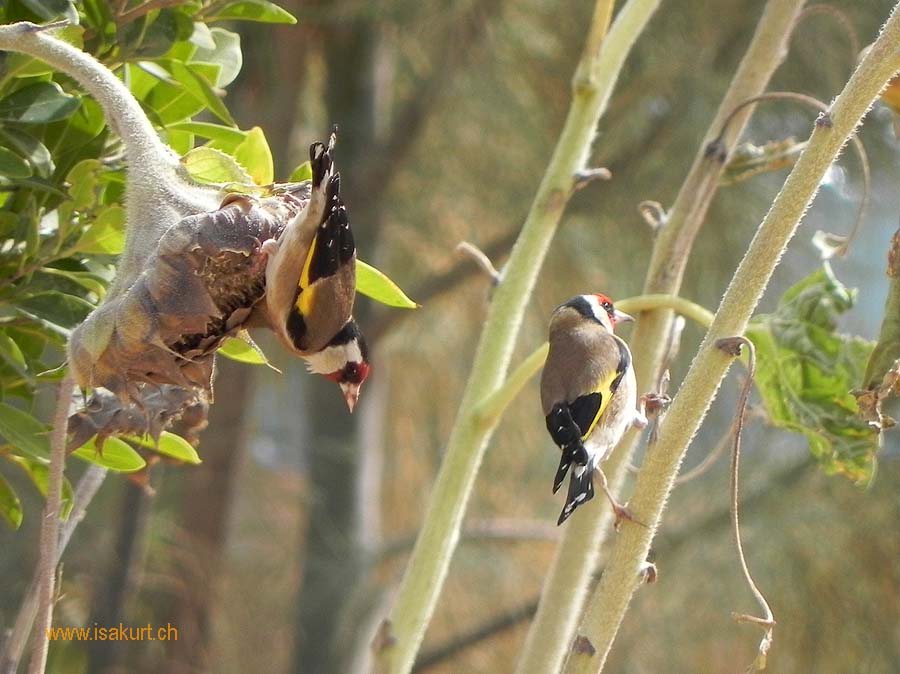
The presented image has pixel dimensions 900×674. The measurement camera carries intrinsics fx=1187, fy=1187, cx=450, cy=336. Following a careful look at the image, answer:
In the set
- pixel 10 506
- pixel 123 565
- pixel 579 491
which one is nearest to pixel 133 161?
pixel 10 506

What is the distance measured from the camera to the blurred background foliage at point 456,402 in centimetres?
230

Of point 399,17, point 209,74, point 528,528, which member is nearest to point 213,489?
point 528,528

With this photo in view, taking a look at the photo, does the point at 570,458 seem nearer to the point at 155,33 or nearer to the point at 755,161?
the point at 755,161

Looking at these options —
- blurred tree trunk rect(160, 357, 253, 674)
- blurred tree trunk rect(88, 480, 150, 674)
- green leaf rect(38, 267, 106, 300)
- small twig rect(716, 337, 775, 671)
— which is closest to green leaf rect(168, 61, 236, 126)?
green leaf rect(38, 267, 106, 300)

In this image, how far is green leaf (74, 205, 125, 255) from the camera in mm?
685

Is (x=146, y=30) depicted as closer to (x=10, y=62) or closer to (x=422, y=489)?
(x=10, y=62)

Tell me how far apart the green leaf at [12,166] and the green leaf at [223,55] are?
170mm

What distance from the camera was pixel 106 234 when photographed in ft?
2.27

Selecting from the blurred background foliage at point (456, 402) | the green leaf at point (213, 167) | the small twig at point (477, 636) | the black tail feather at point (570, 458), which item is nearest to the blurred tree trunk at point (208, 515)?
the blurred background foliage at point (456, 402)

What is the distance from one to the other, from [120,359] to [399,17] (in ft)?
6.22

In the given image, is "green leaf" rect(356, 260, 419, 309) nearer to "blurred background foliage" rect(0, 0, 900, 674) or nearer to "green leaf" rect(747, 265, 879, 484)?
"green leaf" rect(747, 265, 879, 484)

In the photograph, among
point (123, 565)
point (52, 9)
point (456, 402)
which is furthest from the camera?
point (456, 402)

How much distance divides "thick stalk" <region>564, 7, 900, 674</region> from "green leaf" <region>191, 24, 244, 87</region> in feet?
1.25

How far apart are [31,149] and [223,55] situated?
0.54 feet
